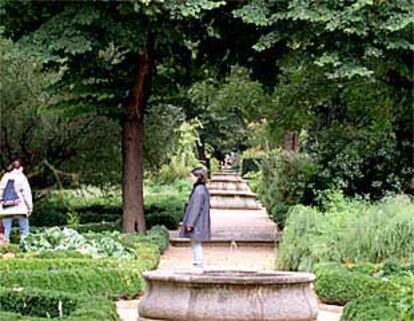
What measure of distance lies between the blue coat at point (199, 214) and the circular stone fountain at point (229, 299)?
472 cm

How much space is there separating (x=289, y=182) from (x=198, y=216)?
436 inches

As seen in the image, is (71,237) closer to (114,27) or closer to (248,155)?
A: (114,27)

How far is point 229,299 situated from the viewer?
10023mm

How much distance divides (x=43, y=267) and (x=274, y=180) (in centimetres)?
1593

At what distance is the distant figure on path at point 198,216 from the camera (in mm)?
14984

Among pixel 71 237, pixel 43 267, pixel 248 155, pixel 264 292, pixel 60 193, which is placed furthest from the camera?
pixel 248 155

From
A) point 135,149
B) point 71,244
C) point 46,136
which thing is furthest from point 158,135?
point 71,244

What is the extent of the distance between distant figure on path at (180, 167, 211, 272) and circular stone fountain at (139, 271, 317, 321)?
15.5ft

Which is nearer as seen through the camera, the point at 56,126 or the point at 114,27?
the point at 114,27

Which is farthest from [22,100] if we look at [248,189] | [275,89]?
[248,189]

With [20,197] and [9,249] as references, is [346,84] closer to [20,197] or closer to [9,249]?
[20,197]

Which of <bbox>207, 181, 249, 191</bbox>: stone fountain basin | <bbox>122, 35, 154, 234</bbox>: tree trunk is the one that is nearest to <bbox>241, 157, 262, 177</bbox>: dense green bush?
<bbox>207, 181, 249, 191</bbox>: stone fountain basin

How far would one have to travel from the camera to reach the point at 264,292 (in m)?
10.0

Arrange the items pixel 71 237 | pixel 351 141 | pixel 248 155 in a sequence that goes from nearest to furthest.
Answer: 1. pixel 71 237
2. pixel 351 141
3. pixel 248 155
